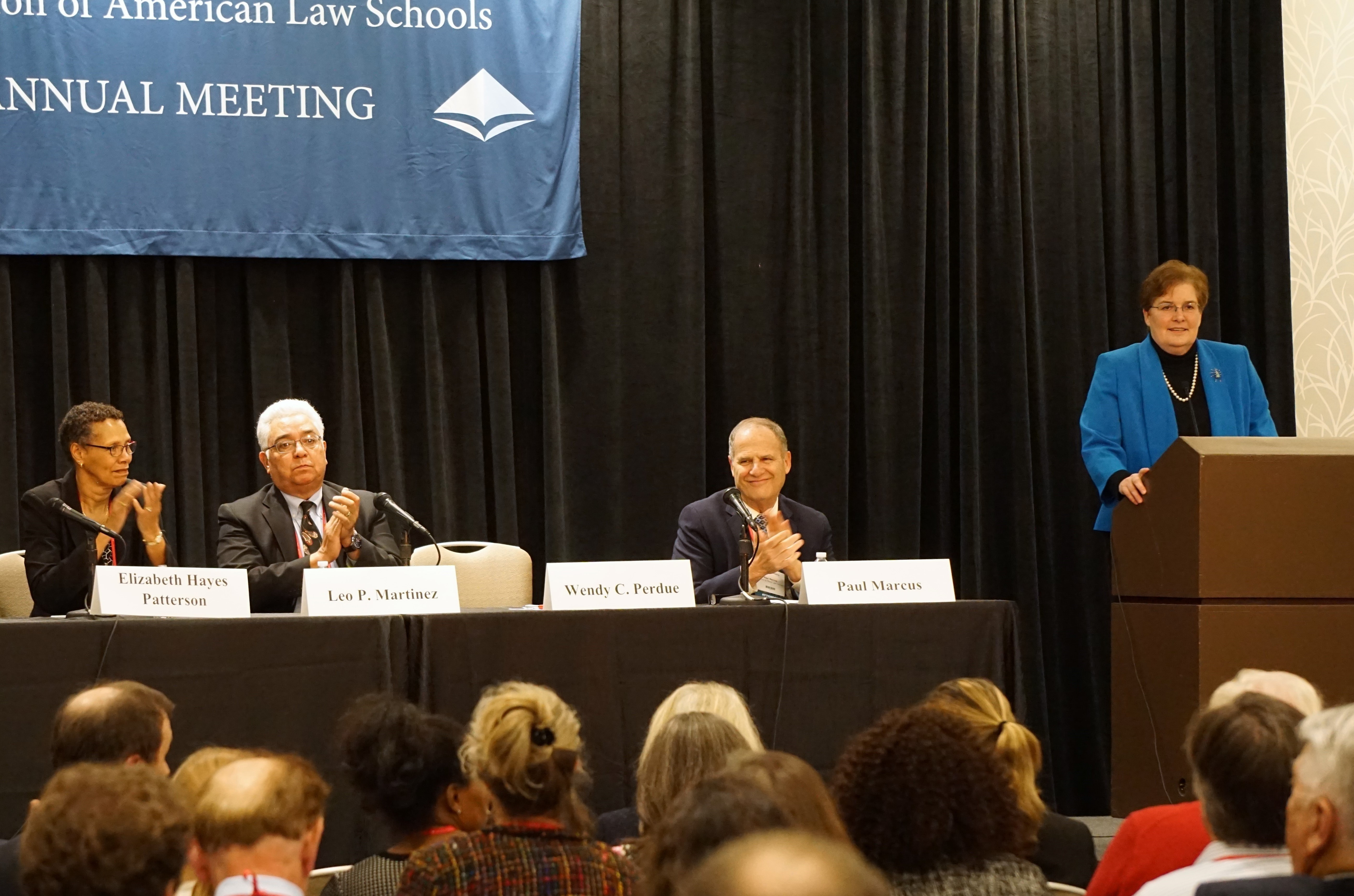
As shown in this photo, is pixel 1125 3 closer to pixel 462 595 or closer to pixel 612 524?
pixel 612 524

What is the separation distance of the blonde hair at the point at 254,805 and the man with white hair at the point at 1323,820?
105 centimetres

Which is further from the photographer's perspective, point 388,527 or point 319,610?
point 388,527

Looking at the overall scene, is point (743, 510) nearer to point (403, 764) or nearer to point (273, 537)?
point (273, 537)

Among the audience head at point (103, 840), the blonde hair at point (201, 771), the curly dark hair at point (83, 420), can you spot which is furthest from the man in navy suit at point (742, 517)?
the audience head at point (103, 840)

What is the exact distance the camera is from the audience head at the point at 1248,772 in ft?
5.96

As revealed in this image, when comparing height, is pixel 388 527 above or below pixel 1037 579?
above

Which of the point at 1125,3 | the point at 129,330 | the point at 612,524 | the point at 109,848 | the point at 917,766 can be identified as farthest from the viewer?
the point at 1125,3

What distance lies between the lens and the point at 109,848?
4.59 ft

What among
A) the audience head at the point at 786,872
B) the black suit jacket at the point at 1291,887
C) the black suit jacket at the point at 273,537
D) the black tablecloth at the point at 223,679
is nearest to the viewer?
the audience head at the point at 786,872

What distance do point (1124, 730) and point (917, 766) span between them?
8.86 ft

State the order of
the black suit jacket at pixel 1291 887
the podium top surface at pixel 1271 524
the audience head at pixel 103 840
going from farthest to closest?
1. the podium top surface at pixel 1271 524
2. the black suit jacket at pixel 1291 887
3. the audience head at pixel 103 840

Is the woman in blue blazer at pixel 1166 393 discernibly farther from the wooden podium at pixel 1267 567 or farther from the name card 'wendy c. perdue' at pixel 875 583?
the name card 'wendy c. perdue' at pixel 875 583

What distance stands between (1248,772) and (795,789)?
0.61m

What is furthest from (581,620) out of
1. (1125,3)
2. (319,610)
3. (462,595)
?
(1125,3)
